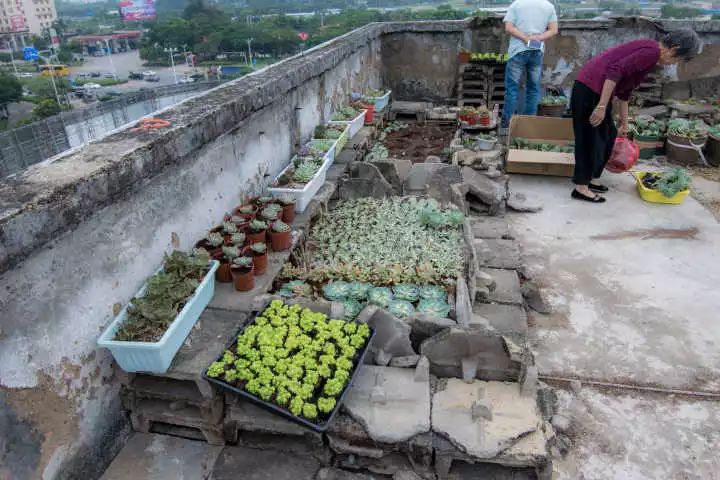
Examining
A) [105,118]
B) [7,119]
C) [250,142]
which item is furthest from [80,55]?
[250,142]

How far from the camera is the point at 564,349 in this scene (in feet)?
10.6

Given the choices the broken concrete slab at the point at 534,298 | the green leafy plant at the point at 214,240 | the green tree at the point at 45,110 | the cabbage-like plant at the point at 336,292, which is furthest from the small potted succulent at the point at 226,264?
the green tree at the point at 45,110

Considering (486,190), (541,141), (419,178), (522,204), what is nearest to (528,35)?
(541,141)

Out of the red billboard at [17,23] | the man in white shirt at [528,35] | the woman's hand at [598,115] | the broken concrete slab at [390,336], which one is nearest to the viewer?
the broken concrete slab at [390,336]

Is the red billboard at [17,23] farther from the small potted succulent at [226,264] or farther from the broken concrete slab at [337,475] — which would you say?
the broken concrete slab at [337,475]

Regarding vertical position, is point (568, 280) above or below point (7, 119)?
above

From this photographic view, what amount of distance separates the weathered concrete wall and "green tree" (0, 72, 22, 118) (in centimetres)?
4128

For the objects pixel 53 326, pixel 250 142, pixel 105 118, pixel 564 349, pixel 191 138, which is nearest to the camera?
pixel 53 326

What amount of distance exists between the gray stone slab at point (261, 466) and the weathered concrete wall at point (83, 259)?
0.58 meters

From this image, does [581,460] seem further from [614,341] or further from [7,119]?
[7,119]

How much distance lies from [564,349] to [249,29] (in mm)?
56797

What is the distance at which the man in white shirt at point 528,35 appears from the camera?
20.3 ft

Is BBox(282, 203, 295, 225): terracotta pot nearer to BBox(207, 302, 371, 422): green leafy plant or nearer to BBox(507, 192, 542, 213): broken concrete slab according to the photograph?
BBox(207, 302, 371, 422): green leafy plant

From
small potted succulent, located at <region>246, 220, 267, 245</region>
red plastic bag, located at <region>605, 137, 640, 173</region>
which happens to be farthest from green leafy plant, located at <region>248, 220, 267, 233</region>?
red plastic bag, located at <region>605, 137, 640, 173</region>
